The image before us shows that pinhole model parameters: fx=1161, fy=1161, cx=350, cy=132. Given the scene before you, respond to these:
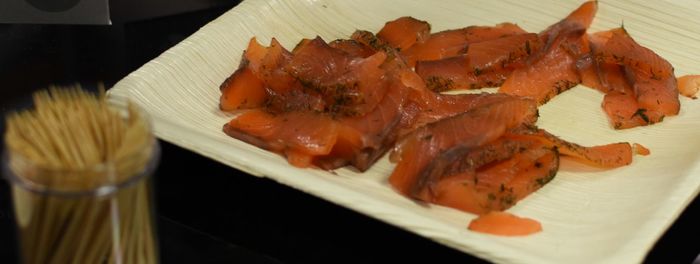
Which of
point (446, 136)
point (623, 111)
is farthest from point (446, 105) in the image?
point (623, 111)

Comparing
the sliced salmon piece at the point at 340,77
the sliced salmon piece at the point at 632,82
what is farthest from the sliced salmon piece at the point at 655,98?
the sliced salmon piece at the point at 340,77

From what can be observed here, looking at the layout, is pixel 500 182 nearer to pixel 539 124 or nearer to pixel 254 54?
pixel 539 124

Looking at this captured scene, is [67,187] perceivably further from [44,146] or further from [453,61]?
[453,61]

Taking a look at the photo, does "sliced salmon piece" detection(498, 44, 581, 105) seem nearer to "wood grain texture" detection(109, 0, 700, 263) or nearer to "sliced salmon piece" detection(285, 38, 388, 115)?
"wood grain texture" detection(109, 0, 700, 263)

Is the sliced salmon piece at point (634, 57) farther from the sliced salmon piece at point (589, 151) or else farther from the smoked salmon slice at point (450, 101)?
the sliced salmon piece at point (589, 151)

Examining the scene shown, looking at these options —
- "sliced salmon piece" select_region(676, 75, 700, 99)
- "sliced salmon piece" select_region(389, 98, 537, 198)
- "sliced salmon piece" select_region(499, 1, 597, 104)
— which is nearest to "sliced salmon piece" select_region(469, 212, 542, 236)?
"sliced salmon piece" select_region(389, 98, 537, 198)
